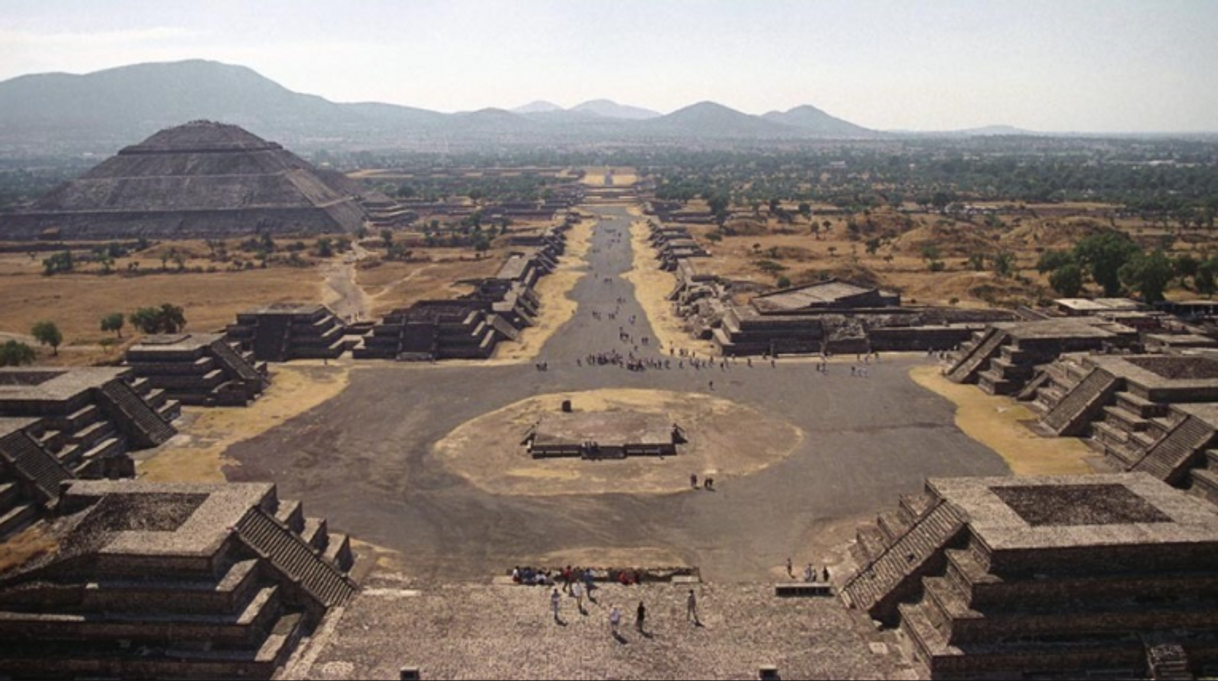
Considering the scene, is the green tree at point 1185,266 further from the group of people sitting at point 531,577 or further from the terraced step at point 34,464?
the terraced step at point 34,464

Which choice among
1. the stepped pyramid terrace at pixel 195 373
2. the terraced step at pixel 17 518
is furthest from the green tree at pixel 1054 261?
the terraced step at pixel 17 518

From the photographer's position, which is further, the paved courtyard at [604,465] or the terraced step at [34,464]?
the terraced step at [34,464]

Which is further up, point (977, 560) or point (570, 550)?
point (977, 560)

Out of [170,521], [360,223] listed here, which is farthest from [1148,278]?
[360,223]

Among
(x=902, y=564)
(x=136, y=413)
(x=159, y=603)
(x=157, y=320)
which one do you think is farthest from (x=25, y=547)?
(x=157, y=320)

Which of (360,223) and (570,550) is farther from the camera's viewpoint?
(360,223)

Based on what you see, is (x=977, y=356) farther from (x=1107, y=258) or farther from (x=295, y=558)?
(x=295, y=558)

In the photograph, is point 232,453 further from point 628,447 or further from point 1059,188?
point 1059,188
